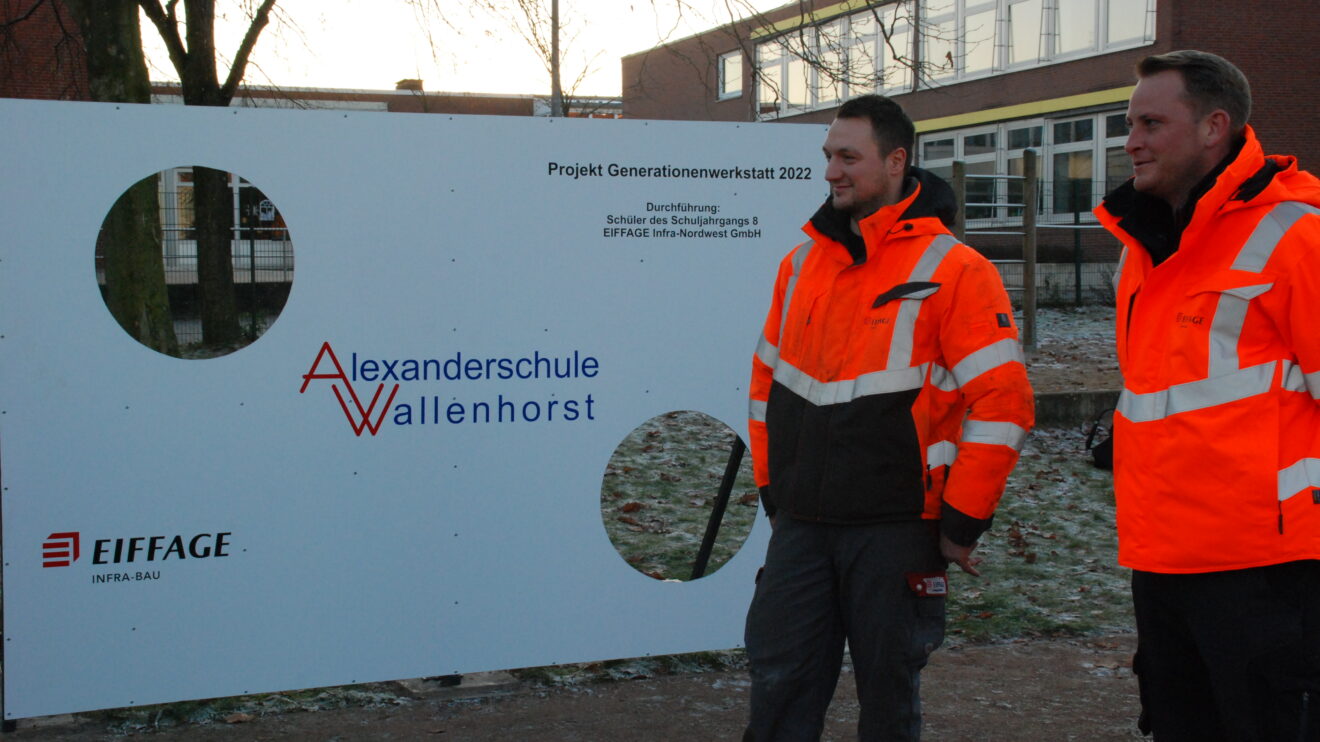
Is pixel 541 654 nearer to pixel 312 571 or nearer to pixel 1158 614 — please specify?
pixel 312 571

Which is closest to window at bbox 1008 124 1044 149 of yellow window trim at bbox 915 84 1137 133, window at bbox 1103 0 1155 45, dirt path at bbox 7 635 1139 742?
yellow window trim at bbox 915 84 1137 133

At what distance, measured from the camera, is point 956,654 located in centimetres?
520

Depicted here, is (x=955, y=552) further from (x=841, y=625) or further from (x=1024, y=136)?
(x=1024, y=136)

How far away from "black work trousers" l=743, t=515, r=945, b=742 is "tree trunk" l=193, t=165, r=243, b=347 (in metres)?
8.49

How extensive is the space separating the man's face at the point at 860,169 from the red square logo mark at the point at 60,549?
2.66m

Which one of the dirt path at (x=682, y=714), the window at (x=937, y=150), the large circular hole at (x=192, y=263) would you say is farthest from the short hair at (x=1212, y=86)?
the window at (x=937, y=150)

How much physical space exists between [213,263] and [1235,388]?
9928 millimetres

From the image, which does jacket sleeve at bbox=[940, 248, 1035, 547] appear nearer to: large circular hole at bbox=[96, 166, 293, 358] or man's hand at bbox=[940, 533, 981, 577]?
man's hand at bbox=[940, 533, 981, 577]

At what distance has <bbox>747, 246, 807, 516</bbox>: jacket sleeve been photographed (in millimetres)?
3543

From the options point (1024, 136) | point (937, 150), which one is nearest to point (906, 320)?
point (1024, 136)

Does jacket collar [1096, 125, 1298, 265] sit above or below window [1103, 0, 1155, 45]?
below

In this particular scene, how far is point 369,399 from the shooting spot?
431cm

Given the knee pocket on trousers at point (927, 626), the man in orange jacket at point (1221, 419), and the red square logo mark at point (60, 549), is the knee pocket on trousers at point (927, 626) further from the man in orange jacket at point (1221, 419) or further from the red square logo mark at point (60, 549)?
the red square logo mark at point (60, 549)

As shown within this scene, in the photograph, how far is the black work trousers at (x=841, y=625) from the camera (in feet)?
10.2
